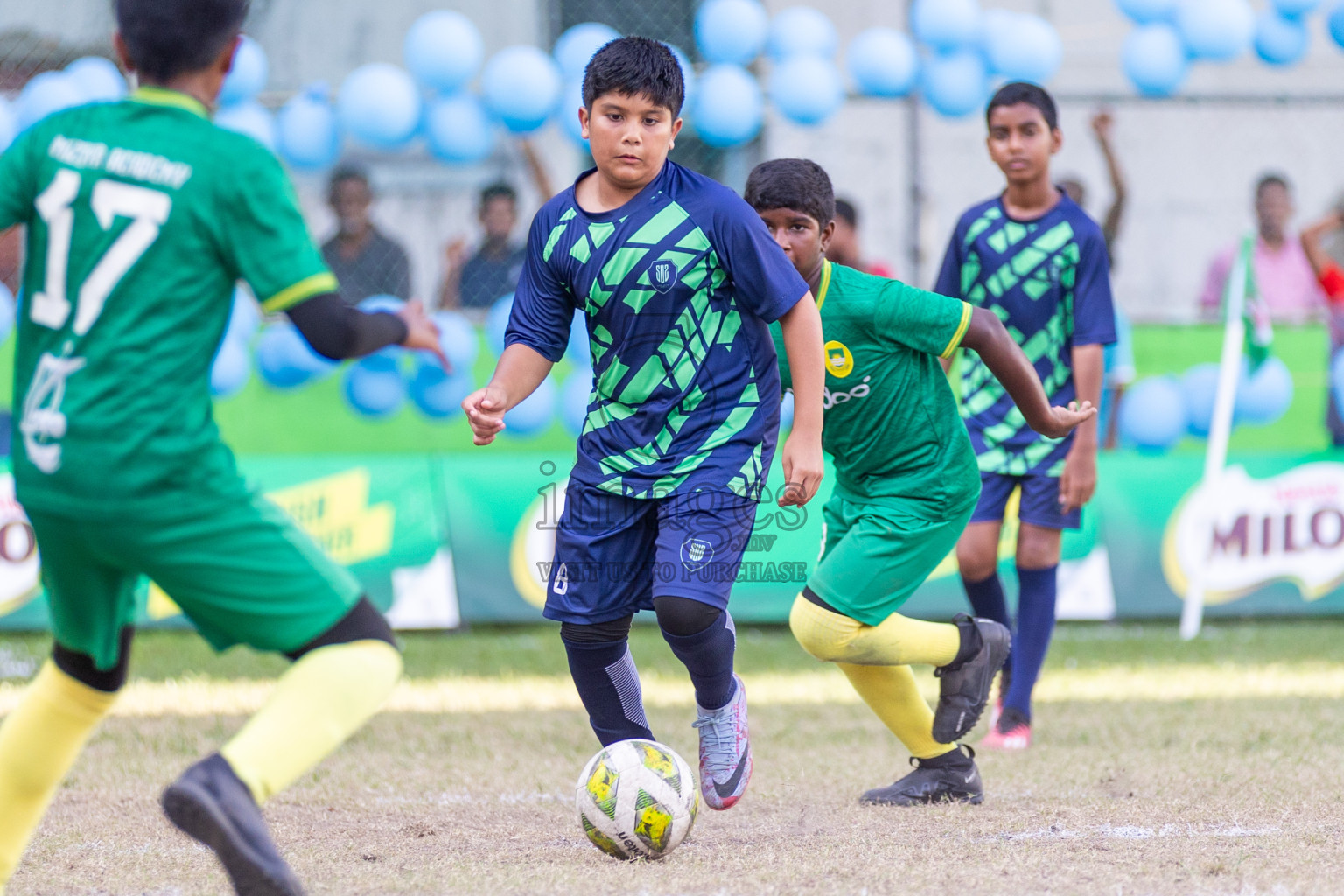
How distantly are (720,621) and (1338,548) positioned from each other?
19.5ft

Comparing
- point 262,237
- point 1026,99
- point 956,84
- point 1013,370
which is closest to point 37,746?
point 262,237

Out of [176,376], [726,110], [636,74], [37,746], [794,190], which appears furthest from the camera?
[726,110]

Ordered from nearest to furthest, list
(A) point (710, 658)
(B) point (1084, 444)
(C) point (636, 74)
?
(C) point (636, 74) → (A) point (710, 658) → (B) point (1084, 444)

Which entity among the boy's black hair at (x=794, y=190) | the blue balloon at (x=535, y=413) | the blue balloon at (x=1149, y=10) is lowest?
the blue balloon at (x=535, y=413)

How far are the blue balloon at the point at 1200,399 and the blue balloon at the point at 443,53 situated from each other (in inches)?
171

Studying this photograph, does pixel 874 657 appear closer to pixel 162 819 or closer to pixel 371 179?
pixel 162 819

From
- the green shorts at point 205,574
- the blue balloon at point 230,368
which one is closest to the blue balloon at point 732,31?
the blue balloon at point 230,368

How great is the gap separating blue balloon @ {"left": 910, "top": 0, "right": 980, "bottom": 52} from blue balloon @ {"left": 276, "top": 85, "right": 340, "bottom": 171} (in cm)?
319

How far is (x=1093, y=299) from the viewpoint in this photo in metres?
5.40

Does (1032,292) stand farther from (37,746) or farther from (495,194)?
(495,194)

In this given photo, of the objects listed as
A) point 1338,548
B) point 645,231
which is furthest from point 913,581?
point 1338,548

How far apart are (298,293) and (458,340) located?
520 cm

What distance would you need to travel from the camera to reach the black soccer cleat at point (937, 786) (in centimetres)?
436

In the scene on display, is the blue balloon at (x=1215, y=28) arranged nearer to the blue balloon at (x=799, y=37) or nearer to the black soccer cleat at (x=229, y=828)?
the blue balloon at (x=799, y=37)
